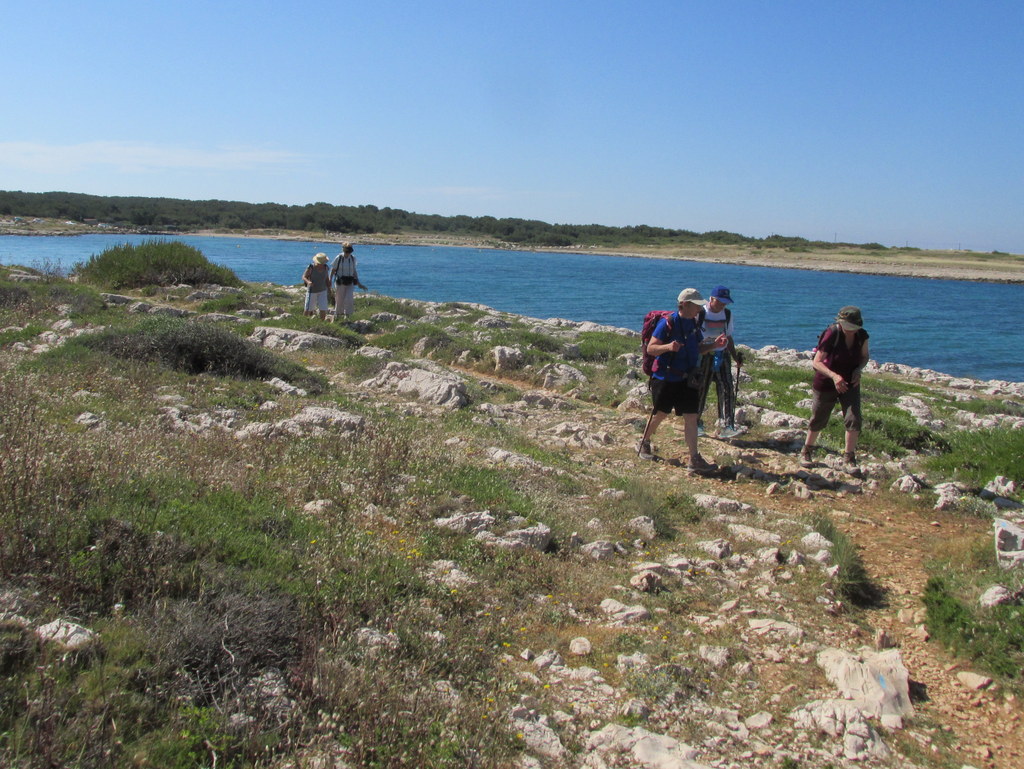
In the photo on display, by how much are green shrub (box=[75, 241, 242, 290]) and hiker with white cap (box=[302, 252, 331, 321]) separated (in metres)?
8.96

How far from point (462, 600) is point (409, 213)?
17672 centimetres

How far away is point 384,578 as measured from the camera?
4.42m

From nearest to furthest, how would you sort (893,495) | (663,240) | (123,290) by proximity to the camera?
(893,495), (123,290), (663,240)

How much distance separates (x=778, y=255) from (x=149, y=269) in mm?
115338

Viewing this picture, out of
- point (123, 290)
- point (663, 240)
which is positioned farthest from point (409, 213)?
point (123, 290)

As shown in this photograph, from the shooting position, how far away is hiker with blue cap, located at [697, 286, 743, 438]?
28.7 feet

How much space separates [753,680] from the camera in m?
4.13

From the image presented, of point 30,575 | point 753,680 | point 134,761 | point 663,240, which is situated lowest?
point 753,680

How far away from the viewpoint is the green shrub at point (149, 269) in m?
22.8

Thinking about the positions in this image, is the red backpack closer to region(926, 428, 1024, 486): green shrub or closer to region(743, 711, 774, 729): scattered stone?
region(926, 428, 1024, 486): green shrub

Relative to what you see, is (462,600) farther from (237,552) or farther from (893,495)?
(893,495)

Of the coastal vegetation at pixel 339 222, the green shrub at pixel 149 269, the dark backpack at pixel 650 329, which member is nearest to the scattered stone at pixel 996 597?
the dark backpack at pixel 650 329

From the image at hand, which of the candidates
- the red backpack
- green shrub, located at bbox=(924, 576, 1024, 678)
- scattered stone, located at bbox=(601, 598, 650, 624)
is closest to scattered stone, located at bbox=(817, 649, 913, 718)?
green shrub, located at bbox=(924, 576, 1024, 678)

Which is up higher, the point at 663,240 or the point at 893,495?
the point at 663,240
